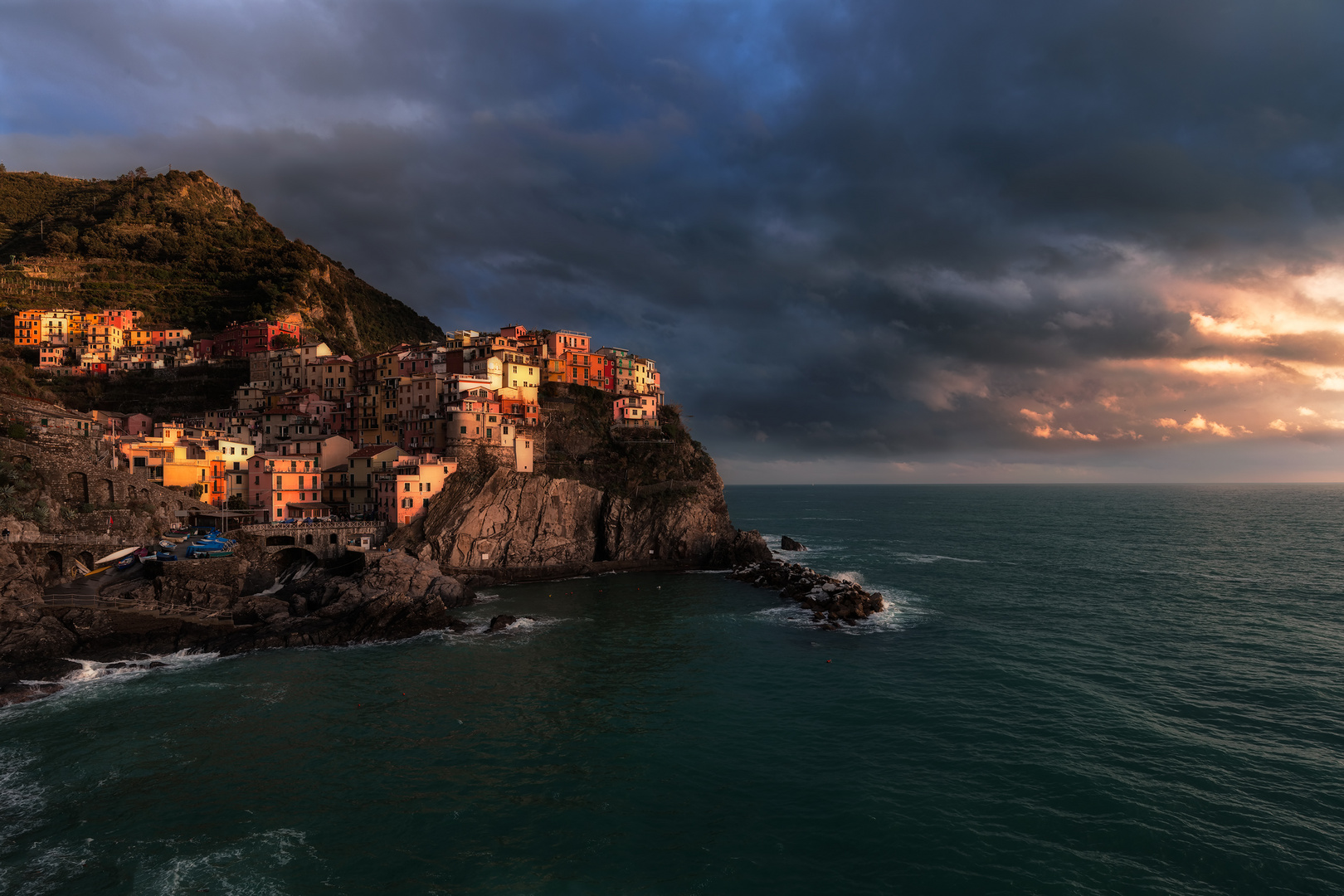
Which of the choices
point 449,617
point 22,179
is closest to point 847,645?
point 449,617

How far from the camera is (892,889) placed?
2061cm

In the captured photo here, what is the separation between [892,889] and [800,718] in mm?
13269

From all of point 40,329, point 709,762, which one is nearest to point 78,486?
Answer: point 709,762

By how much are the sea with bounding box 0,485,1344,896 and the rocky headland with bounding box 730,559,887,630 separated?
2223mm

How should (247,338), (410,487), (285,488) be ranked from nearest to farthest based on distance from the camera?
1. (410,487)
2. (285,488)
3. (247,338)

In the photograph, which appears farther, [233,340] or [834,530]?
[834,530]

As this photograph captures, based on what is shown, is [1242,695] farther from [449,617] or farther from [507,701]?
[449,617]

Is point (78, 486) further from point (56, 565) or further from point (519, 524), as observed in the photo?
point (519, 524)

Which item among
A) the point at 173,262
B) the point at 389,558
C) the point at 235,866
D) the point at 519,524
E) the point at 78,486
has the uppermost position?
the point at 173,262

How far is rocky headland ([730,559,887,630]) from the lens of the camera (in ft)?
181

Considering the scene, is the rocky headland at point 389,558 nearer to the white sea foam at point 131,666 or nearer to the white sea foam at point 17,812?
the white sea foam at point 131,666

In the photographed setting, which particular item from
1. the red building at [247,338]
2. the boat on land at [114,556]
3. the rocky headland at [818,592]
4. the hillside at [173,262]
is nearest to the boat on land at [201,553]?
the boat on land at [114,556]

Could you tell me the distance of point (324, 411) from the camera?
91.2 metres

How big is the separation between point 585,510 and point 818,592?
32.5 m
